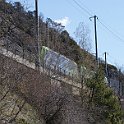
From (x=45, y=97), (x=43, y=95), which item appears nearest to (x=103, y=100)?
(x=45, y=97)

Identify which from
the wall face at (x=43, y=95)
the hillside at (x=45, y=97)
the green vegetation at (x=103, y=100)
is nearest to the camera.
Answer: the hillside at (x=45, y=97)

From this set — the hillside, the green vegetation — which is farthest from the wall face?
the green vegetation

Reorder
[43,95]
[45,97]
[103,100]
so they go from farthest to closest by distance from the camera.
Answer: [103,100]
[45,97]
[43,95]

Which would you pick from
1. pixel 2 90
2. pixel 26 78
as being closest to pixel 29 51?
pixel 26 78

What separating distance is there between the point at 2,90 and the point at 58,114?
24.2 ft

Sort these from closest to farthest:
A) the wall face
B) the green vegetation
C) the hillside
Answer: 1. the hillside
2. the wall face
3. the green vegetation

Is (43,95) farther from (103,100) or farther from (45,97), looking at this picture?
(103,100)

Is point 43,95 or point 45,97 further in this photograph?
point 45,97

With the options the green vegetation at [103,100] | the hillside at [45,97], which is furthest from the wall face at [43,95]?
the green vegetation at [103,100]

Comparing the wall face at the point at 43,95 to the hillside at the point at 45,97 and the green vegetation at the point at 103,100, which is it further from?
the green vegetation at the point at 103,100

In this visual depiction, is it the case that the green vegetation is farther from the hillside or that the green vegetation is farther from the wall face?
the wall face

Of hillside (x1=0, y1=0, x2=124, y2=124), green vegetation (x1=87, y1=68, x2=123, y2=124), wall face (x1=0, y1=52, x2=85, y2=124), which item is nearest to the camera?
hillside (x1=0, y1=0, x2=124, y2=124)

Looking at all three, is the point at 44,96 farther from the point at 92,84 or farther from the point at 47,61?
the point at 47,61

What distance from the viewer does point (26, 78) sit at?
70.0 ft
